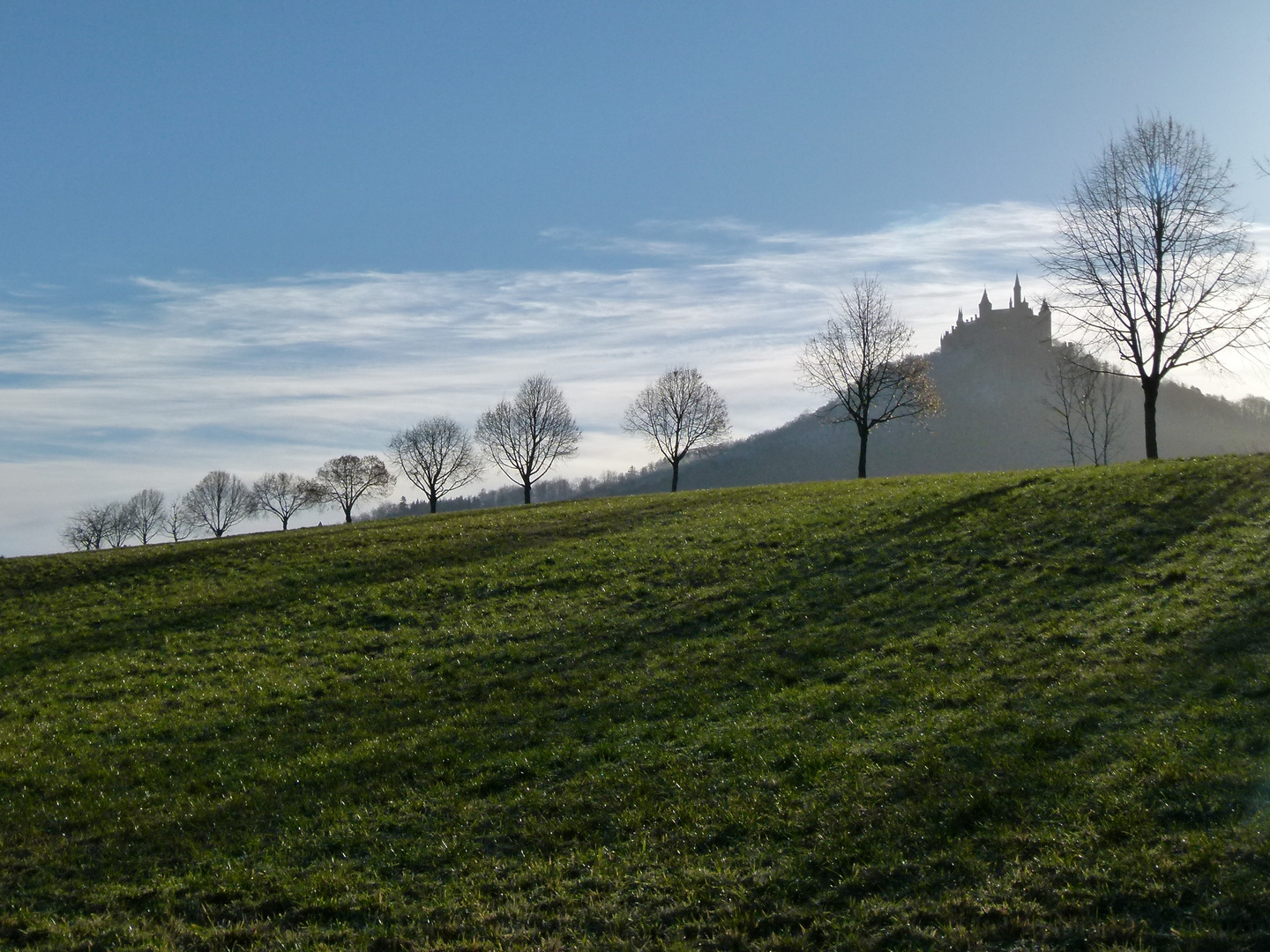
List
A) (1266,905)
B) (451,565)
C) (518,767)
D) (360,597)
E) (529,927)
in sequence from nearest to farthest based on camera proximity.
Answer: (1266,905)
(529,927)
(518,767)
(360,597)
(451,565)

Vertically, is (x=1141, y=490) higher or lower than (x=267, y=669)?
higher

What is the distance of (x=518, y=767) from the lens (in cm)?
1379

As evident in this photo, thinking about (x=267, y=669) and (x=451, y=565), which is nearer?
(x=267, y=669)

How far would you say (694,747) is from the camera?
45.0 ft

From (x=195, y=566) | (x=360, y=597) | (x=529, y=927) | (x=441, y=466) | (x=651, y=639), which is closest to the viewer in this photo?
(x=529, y=927)

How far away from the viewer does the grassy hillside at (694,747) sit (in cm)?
892

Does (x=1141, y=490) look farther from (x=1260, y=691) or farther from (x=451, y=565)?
(x=451, y=565)

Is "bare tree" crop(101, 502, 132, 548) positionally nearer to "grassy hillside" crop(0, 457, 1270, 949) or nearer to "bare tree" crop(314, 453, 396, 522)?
"bare tree" crop(314, 453, 396, 522)

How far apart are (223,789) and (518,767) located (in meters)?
4.92

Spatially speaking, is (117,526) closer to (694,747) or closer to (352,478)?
(352,478)

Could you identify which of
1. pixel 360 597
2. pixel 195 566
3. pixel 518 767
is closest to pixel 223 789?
pixel 518 767

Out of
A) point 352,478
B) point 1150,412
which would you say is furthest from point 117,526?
point 1150,412

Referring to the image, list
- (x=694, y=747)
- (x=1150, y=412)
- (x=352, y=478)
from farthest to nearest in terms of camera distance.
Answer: (x=352, y=478) < (x=1150, y=412) < (x=694, y=747)

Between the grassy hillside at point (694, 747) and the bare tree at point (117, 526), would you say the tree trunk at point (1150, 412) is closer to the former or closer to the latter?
the grassy hillside at point (694, 747)
